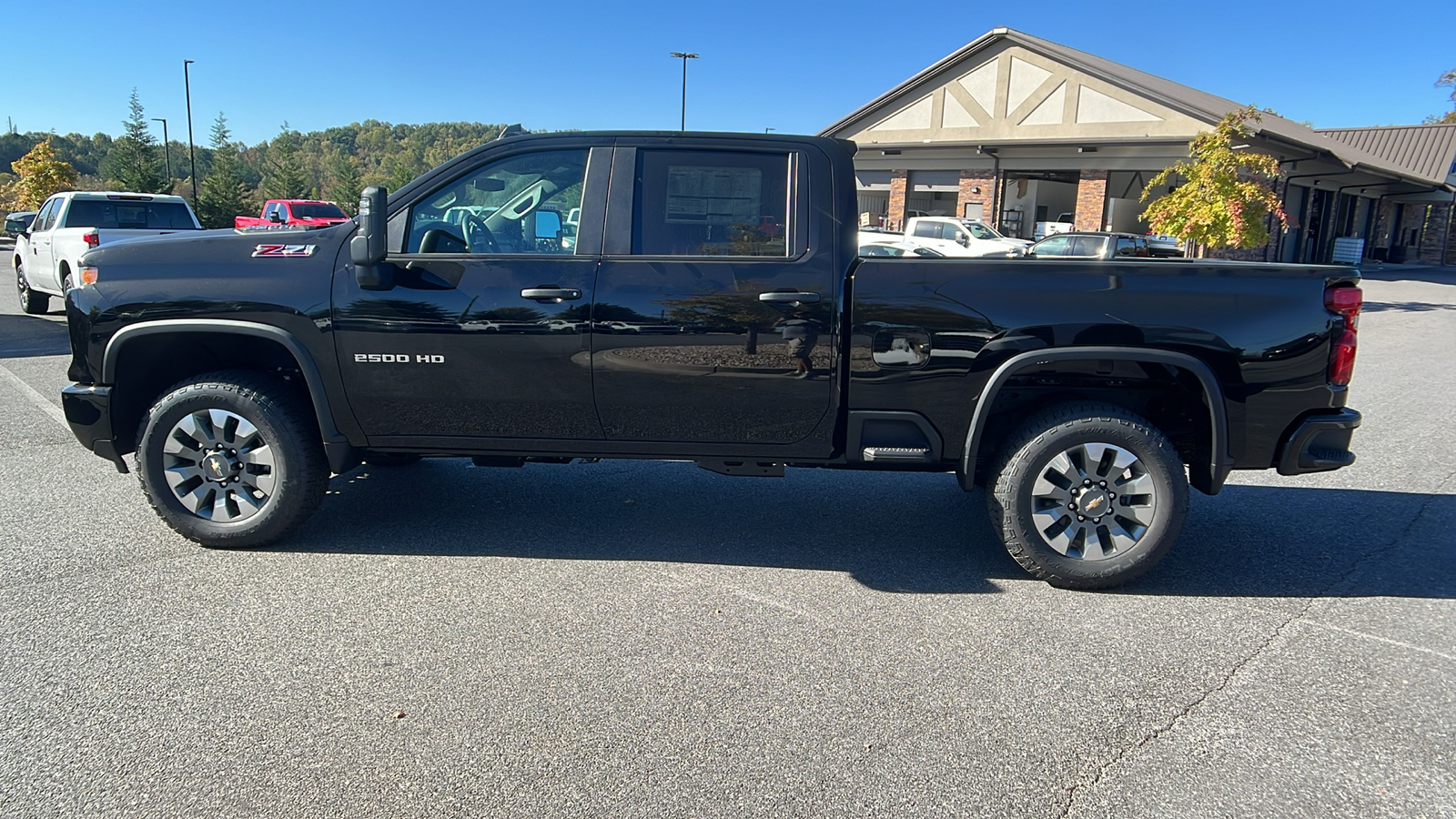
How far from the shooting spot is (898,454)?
4227mm

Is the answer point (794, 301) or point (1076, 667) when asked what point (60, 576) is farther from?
point (1076, 667)

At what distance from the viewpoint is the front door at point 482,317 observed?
13.7 ft

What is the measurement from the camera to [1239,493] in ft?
19.2

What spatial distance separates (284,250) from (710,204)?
2.02m

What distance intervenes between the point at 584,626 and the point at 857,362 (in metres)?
1.65

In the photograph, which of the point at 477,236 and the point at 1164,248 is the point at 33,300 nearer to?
the point at 477,236

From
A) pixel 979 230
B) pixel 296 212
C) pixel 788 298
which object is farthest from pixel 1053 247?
pixel 296 212

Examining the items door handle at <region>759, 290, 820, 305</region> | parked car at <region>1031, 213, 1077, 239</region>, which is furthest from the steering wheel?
parked car at <region>1031, 213, 1077, 239</region>

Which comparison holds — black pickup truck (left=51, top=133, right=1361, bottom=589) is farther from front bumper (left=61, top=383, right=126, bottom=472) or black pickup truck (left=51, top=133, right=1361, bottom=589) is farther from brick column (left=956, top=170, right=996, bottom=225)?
brick column (left=956, top=170, right=996, bottom=225)

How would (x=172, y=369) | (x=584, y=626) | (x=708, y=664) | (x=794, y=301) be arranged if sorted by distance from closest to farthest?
(x=708, y=664) → (x=584, y=626) → (x=794, y=301) → (x=172, y=369)

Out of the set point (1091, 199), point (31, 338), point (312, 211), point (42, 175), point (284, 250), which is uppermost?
point (42, 175)

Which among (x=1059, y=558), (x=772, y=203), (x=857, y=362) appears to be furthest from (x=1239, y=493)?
(x=772, y=203)

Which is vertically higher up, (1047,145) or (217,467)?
(1047,145)

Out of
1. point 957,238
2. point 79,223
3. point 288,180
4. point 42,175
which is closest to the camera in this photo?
point 79,223
